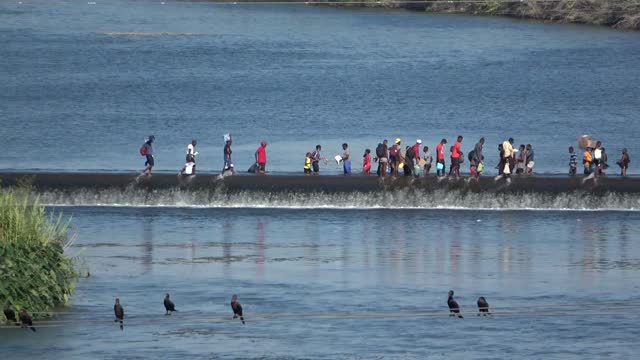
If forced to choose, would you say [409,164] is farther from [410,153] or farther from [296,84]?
[296,84]

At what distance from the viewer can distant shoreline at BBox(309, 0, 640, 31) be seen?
441ft

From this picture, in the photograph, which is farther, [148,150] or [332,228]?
[148,150]

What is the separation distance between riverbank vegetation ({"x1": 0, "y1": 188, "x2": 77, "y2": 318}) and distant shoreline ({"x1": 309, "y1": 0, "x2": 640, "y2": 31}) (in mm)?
91197

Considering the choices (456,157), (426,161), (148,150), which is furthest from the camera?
(426,161)

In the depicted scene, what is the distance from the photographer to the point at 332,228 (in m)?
63.4

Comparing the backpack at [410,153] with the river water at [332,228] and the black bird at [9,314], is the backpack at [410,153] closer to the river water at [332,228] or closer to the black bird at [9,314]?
the river water at [332,228]

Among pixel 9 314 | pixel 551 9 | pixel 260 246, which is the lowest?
pixel 9 314

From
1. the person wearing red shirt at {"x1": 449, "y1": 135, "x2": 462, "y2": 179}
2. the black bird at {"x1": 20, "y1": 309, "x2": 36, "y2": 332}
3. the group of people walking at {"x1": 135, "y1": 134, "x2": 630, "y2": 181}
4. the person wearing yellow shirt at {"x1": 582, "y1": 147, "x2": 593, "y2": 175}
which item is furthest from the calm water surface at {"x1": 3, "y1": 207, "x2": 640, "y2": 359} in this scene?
the person wearing red shirt at {"x1": 449, "y1": 135, "x2": 462, "y2": 179}

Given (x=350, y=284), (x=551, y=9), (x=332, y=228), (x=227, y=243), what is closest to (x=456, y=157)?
(x=332, y=228)

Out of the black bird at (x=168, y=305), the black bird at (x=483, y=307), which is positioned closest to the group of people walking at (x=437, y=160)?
the black bird at (x=483, y=307)

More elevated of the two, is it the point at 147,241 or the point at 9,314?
the point at 147,241

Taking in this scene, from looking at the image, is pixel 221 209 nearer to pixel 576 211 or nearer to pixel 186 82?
pixel 576 211

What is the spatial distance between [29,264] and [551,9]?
3991 inches

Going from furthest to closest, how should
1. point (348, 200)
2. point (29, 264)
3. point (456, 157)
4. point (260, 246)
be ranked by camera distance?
point (348, 200), point (456, 157), point (260, 246), point (29, 264)
